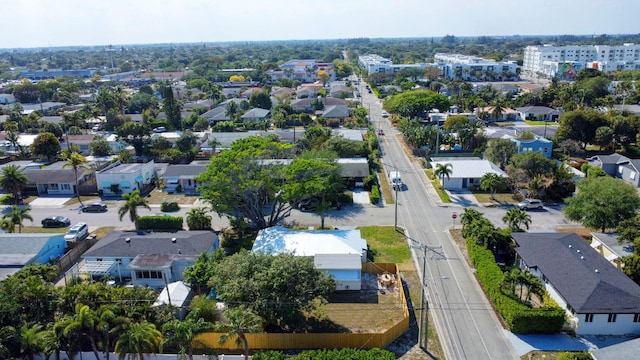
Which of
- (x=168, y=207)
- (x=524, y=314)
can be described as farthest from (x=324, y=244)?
(x=168, y=207)

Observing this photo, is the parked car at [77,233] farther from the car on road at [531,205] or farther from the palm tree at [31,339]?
the car on road at [531,205]

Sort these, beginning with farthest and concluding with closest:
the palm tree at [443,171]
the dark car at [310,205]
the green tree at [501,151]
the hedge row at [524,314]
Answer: the green tree at [501,151]
the palm tree at [443,171]
the dark car at [310,205]
the hedge row at [524,314]

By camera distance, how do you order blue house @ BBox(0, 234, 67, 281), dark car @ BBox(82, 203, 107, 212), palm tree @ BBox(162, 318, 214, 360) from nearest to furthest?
palm tree @ BBox(162, 318, 214, 360), blue house @ BBox(0, 234, 67, 281), dark car @ BBox(82, 203, 107, 212)

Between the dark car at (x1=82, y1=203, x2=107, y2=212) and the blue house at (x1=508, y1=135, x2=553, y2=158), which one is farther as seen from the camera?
the blue house at (x1=508, y1=135, x2=553, y2=158)

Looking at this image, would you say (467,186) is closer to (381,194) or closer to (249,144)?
(381,194)

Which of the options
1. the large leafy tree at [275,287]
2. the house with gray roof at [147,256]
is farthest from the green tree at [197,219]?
the large leafy tree at [275,287]

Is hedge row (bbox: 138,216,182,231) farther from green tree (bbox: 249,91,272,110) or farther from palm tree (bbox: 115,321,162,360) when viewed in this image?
green tree (bbox: 249,91,272,110)

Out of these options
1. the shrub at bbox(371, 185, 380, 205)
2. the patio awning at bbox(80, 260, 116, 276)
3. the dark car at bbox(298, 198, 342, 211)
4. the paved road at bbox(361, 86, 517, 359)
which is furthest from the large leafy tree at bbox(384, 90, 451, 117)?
the patio awning at bbox(80, 260, 116, 276)

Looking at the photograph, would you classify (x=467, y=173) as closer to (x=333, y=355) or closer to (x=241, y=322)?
(x=333, y=355)
